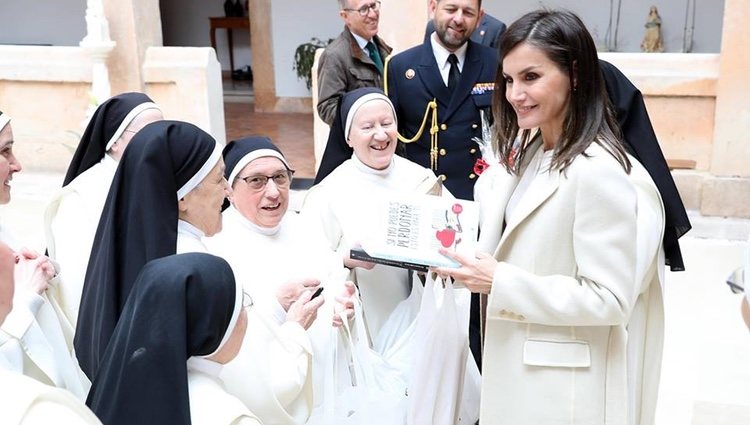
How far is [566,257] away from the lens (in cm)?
229

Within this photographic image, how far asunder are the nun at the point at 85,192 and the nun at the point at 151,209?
0.55 metres

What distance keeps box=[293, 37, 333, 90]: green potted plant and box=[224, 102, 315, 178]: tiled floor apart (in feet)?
2.35

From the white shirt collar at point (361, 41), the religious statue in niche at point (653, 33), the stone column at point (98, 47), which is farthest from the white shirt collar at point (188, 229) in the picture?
the religious statue in niche at point (653, 33)

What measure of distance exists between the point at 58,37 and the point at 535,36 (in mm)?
14453

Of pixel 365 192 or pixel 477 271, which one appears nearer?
pixel 477 271

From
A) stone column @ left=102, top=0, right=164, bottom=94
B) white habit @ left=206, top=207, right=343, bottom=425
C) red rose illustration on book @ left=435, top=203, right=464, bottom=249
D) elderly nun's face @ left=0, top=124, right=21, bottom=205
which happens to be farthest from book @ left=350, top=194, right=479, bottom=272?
stone column @ left=102, top=0, right=164, bottom=94

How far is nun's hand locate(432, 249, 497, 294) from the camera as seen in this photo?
2.31 m

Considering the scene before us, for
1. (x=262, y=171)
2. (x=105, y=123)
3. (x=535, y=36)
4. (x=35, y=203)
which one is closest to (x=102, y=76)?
(x=35, y=203)

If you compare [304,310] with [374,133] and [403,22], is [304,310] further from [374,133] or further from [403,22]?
[403,22]

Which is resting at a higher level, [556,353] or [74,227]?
[74,227]

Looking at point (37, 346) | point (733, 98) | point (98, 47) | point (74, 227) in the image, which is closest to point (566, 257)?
point (37, 346)

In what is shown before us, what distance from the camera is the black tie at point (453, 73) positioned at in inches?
165

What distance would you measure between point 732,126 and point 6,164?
593cm

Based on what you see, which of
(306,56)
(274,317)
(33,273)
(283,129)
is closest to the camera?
(33,273)
